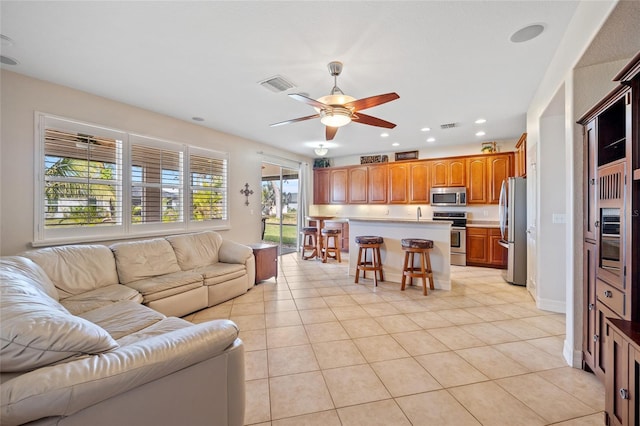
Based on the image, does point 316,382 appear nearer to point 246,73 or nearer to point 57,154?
point 246,73

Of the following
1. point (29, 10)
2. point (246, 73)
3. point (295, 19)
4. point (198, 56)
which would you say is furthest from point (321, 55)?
point (29, 10)

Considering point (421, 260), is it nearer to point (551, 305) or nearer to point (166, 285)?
point (551, 305)

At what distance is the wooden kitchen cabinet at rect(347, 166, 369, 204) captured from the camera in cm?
738

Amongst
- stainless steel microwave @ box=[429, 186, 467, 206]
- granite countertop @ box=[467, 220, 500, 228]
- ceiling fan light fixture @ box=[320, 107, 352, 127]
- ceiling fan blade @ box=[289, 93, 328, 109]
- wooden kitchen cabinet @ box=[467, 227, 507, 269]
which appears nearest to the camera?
ceiling fan blade @ box=[289, 93, 328, 109]

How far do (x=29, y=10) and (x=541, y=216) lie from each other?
17.5 ft

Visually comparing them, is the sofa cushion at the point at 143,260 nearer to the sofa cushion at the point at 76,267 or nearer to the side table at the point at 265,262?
the sofa cushion at the point at 76,267

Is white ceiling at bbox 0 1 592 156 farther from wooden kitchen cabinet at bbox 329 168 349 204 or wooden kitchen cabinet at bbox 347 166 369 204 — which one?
wooden kitchen cabinet at bbox 329 168 349 204

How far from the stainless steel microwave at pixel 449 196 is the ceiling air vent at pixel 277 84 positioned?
4493 mm

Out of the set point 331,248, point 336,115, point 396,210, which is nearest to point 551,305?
point 336,115

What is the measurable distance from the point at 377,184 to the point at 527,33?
16.3 feet

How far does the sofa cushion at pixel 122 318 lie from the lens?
1.90 metres

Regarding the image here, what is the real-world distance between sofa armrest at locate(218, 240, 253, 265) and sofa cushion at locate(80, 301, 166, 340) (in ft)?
5.85

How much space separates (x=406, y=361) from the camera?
2.25m

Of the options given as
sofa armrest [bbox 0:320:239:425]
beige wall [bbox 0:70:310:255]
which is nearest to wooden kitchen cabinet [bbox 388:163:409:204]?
beige wall [bbox 0:70:310:255]
